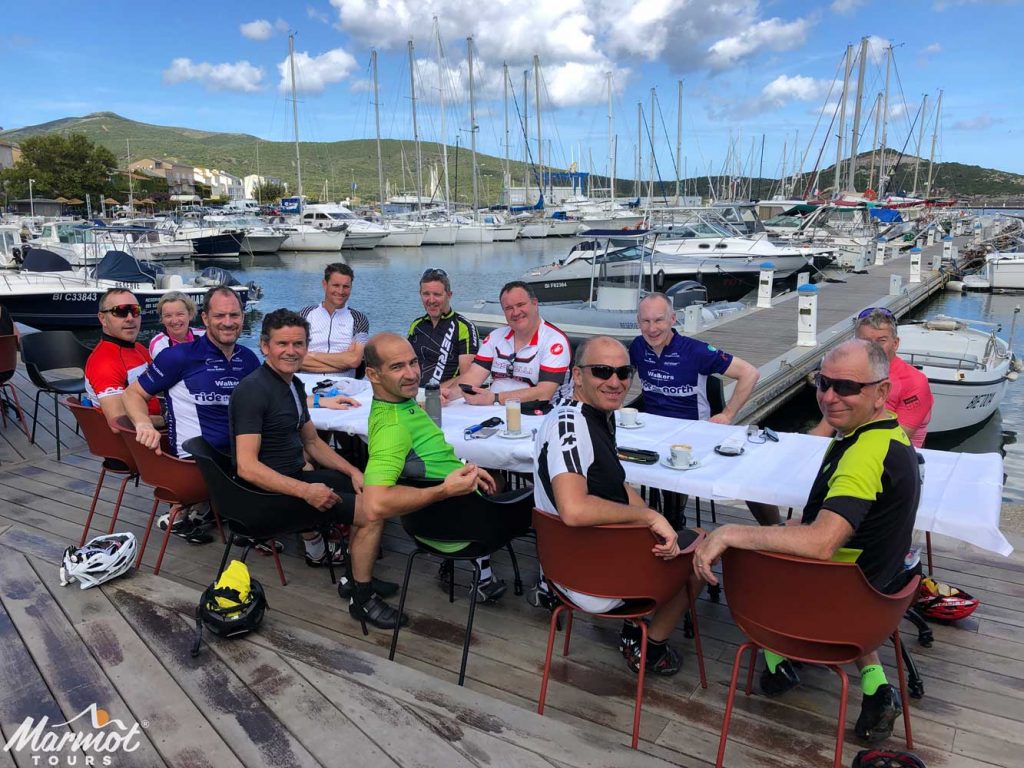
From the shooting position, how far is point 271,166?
124 metres

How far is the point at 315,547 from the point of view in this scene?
12.0ft

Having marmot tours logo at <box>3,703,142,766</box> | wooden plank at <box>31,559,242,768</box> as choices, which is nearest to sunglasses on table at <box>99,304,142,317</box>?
wooden plank at <box>31,559,242,768</box>

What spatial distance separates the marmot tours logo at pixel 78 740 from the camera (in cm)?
201

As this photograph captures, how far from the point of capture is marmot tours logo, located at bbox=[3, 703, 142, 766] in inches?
79.2

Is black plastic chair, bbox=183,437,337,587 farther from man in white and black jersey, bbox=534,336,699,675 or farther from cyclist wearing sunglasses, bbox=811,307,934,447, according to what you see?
cyclist wearing sunglasses, bbox=811,307,934,447

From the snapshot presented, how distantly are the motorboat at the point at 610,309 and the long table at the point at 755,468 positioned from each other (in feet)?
21.9

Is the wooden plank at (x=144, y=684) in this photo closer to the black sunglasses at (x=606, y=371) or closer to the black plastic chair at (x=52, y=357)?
the black sunglasses at (x=606, y=371)

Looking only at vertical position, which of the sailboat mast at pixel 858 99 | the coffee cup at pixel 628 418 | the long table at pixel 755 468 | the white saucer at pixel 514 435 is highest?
the sailboat mast at pixel 858 99

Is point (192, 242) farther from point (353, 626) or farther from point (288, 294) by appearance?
point (353, 626)

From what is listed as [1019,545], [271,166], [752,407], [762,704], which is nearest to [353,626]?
[762,704]

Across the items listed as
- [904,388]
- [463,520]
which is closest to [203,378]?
[463,520]

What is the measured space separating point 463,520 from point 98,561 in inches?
63.4

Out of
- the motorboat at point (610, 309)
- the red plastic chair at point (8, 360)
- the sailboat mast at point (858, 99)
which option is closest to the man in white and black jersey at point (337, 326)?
the red plastic chair at point (8, 360)

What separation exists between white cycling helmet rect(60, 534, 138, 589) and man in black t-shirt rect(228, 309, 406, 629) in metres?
0.60
